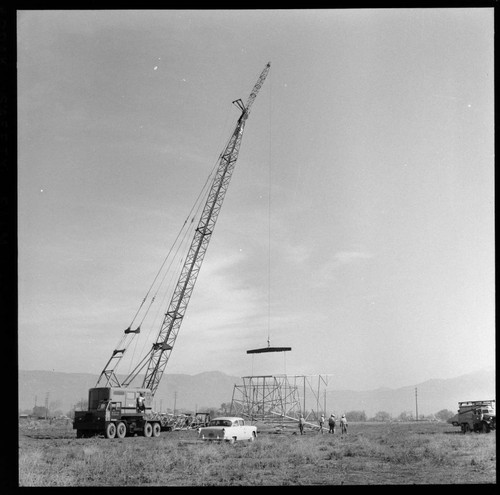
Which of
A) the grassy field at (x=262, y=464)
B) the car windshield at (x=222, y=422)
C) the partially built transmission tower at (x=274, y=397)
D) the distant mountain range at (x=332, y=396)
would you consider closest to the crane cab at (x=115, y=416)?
the grassy field at (x=262, y=464)

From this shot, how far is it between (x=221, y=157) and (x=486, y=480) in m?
28.3

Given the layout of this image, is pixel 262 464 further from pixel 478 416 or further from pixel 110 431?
pixel 478 416

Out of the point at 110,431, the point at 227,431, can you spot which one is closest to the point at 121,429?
the point at 110,431

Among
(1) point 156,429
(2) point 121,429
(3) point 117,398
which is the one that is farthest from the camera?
(1) point 156,429

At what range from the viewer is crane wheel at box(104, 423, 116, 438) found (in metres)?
26.5

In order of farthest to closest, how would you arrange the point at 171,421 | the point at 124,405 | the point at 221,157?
the point at 221,157 → the point at 171,421 → the point at 124,405

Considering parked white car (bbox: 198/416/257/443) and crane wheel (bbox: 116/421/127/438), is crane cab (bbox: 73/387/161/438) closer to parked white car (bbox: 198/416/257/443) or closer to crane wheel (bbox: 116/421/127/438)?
crane wheel (bbox: 116/421/127/438)

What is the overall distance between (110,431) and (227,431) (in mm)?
6878

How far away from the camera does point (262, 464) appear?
16.3 m

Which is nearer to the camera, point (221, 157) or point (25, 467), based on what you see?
point (25, 467)
